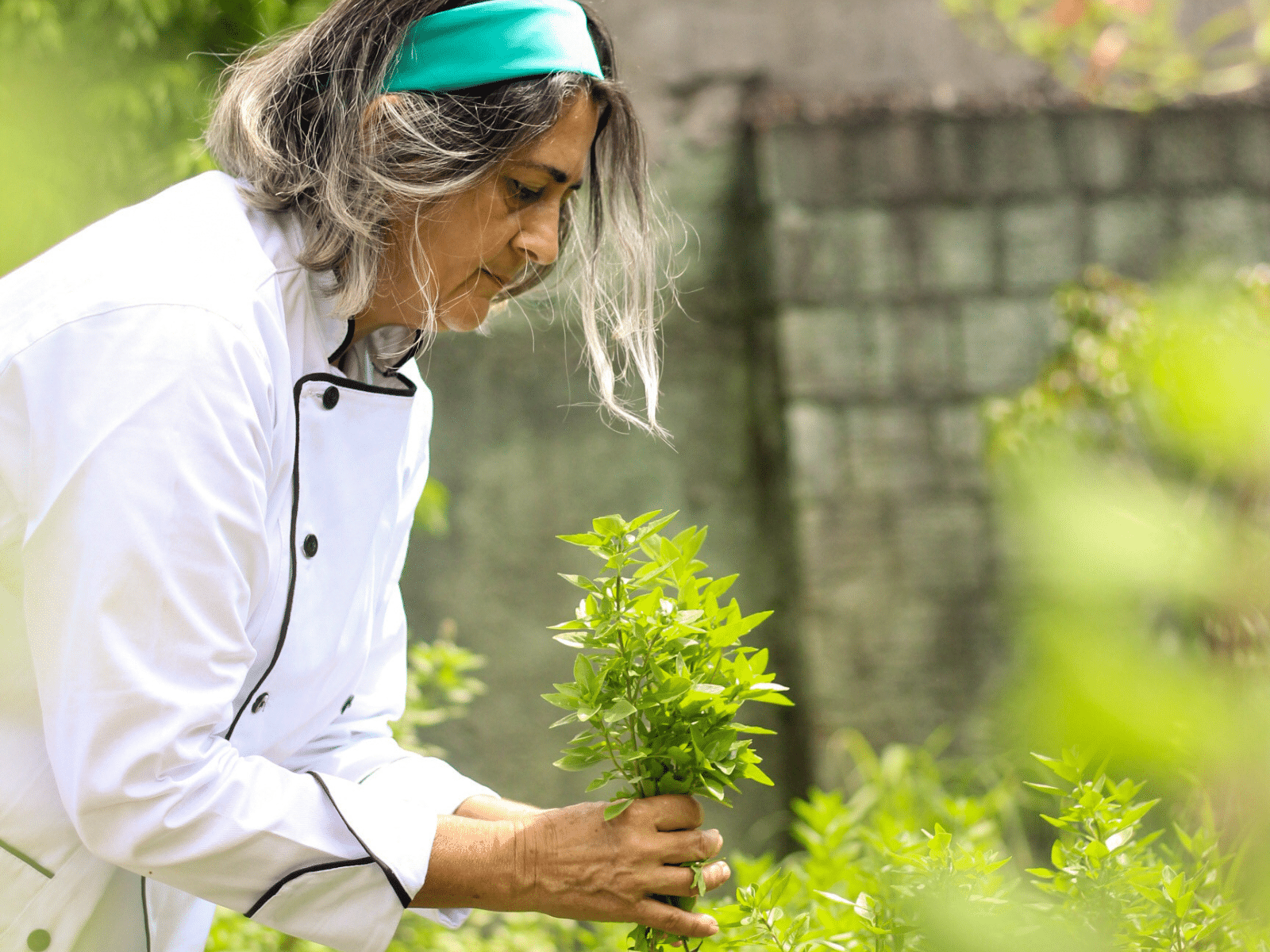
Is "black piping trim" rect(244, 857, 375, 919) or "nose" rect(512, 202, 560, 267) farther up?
"nose" rect(512, 202, 560, 267)

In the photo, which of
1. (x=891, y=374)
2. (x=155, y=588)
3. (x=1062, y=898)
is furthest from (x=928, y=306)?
(x=155, y=588)

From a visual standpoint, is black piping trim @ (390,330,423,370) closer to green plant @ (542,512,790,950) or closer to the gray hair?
the gray hair

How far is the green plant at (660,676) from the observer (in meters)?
1.27

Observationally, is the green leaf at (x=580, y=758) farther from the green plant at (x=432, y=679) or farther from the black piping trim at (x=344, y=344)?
the green plant at (x=432, y=679)

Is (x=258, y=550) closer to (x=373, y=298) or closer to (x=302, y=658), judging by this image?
(x=302, y=658)

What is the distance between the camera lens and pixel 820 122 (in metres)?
3.32

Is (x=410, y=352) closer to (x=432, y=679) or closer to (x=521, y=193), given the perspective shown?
(x=521, y=193)

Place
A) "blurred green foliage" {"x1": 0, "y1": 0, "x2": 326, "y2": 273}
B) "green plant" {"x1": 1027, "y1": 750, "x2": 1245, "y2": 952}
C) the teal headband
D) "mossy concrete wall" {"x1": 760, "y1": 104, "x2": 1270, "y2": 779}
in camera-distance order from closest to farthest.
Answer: "green plant" {"x1": 1027, "y1": 750, "x2": 1245, "y2": 952}
the teal headband
"blurred green foliage" {"x1": 0, "y1": 0, "x2": 326, "y2": 273}
"mossy concrete wall" {"x1": 760, "y1": 104, "x2": 1270, "y2": 779}

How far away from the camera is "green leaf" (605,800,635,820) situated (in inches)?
49.2

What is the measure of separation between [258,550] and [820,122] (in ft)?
8.35

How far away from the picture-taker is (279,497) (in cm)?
134

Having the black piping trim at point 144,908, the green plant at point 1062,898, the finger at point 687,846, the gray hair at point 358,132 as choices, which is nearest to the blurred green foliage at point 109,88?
the gray hair at point 358,132

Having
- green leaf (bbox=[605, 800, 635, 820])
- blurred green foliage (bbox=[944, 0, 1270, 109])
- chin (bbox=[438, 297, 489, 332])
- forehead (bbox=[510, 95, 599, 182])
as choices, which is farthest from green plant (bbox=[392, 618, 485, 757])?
blurred green foliage (bbox=[944, 0, 1270, 109])

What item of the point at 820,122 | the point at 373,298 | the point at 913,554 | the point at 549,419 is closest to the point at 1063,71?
the point at 820,122
